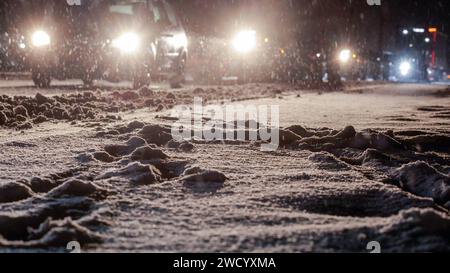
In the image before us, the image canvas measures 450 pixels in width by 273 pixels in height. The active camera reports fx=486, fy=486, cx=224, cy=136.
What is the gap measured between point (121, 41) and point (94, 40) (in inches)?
23.2

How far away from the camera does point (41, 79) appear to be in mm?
9273

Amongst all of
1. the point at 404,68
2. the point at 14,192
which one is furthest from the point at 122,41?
the point at 404,68

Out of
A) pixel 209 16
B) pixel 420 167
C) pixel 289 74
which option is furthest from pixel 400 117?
pixel 209 16

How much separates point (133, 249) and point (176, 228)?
21 centimetres

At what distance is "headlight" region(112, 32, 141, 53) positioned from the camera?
8617 millimetres

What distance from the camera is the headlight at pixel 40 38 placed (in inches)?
348

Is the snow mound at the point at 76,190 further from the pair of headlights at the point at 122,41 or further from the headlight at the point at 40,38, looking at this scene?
the headlight at the point at 40,38

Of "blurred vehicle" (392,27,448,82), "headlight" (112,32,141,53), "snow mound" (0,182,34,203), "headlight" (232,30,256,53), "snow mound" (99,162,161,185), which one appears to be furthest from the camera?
"blurred vehicle" (392,27,448,82)

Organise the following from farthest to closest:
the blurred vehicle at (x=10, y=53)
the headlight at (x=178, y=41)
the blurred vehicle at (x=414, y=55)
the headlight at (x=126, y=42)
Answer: the blurred vehicle at (x=414, y=55) → the blurred vehicle at (x=10, y=53) → the headlight at (x=178, y=41) → the headlight at (x=126, y=42)

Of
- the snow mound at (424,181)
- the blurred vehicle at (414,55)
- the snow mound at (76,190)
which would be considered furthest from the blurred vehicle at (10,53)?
the blurred vehicle at (414,55)

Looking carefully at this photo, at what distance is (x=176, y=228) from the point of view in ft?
5.22

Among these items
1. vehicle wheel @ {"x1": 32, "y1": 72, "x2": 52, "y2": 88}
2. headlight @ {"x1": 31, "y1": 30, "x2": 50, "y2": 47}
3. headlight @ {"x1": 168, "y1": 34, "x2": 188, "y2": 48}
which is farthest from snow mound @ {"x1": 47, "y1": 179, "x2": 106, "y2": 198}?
headlight @ {"x1": 168, "y1": 34, "x2": 188, "y2": 48}

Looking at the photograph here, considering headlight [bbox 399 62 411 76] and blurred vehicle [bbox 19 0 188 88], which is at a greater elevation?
headlight [bbox 399 62 411 76]

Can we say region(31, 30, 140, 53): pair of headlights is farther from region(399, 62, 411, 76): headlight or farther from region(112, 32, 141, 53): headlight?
region(399, 62, 411, 76): headlight
